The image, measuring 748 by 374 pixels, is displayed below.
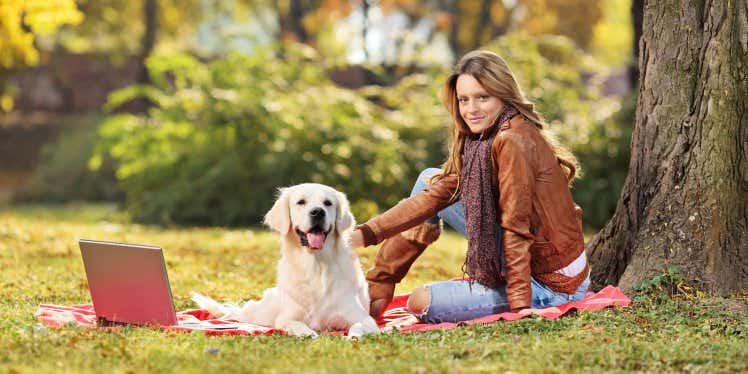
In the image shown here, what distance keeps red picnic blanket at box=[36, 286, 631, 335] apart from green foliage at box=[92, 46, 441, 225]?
20.3 ft

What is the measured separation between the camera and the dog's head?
498 centimetres

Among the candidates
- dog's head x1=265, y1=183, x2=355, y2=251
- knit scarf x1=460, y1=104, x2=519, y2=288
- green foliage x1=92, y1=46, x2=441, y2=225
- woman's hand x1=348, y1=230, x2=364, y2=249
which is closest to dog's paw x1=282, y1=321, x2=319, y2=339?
dog's head x1=265, y1=183, x2=355, y2=251

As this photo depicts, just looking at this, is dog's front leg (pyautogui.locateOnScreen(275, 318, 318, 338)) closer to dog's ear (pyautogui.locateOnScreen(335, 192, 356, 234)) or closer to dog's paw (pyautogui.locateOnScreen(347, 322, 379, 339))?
dog's paw (pyautogui.locateOnScreen(347, 322, 379, 339))

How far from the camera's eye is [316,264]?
16.7 feet

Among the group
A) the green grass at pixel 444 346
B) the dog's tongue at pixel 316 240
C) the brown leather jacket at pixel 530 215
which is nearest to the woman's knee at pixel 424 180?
the brown leather jacket at pixel 530 215

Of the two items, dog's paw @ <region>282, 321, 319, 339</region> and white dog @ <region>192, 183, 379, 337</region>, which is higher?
white dog @ <region>192, 183, 379, 337</region>

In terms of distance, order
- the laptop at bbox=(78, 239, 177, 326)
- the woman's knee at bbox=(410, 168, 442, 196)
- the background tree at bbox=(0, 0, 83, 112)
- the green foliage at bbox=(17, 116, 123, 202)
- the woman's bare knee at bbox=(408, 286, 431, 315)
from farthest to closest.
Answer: the green foliage at bbox=(17, 116, 123, 202) < the background tree at bbox=(0, 0, 83, 112) < the woman's knee at bbox=(410, 168, 442, 196) < the woman's bare knee at bbox=(408, 286, 431, 315) < the laptop at bbox=(78, 239, 177, 326)

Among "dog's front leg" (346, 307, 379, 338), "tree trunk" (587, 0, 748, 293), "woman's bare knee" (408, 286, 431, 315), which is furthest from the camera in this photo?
"tree trunk" (587, 0, 748, 293)

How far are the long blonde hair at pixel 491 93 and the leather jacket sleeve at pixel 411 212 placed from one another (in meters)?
0.13

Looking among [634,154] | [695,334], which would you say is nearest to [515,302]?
[695,334]

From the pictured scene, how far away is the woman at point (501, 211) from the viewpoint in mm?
5016

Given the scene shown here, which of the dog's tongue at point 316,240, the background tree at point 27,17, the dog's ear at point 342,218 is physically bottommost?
the dog's tongue at point 316,240

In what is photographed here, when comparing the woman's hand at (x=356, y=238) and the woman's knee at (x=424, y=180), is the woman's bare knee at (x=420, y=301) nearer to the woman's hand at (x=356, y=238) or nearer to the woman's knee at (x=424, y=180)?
the woman's hand at (x=356, y=238)

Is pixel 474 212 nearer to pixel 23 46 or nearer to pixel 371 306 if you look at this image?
pixel 371 306
